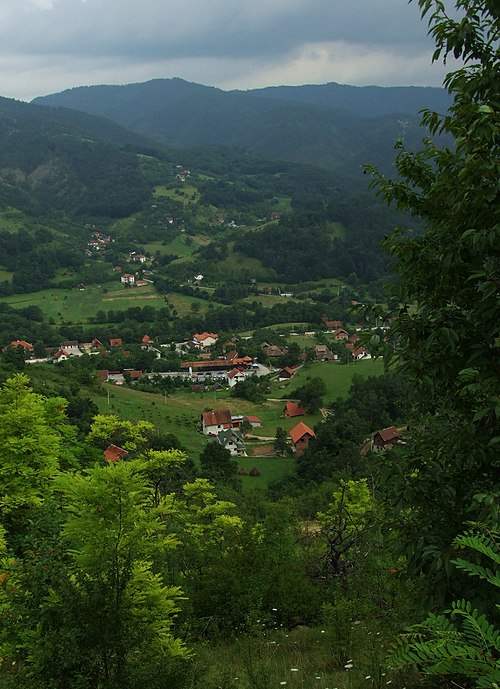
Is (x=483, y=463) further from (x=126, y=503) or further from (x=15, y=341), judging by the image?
(x=15, y=341)

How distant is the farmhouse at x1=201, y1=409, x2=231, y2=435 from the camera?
4806 cm

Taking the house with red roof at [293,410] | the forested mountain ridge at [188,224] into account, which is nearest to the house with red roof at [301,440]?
the house with red roof at [293,410]

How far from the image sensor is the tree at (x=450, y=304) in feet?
12.0

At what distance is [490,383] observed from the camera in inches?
141

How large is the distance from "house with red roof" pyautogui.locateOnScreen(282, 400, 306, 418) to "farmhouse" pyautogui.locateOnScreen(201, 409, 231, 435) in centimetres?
557

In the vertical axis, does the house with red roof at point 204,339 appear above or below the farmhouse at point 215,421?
below

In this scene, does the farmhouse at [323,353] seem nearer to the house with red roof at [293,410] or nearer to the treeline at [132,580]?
the house with red roof at [293,410]

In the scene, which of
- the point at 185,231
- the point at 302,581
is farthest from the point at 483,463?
the point at 185,231

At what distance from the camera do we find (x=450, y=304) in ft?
13.6

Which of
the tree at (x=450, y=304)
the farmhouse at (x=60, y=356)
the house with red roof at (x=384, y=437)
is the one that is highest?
the tree at (x=450, y=304)

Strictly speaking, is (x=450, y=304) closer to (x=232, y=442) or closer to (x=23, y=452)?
(x=23, y=452)

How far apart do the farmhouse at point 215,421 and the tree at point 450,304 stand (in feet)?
145

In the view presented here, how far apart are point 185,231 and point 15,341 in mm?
76098

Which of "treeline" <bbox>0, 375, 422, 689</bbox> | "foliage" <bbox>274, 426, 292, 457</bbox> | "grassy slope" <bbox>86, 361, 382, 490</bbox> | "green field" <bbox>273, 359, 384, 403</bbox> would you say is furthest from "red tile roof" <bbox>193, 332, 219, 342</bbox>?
"treeline" <bbox>0, 375, 422, 689</bbox>
